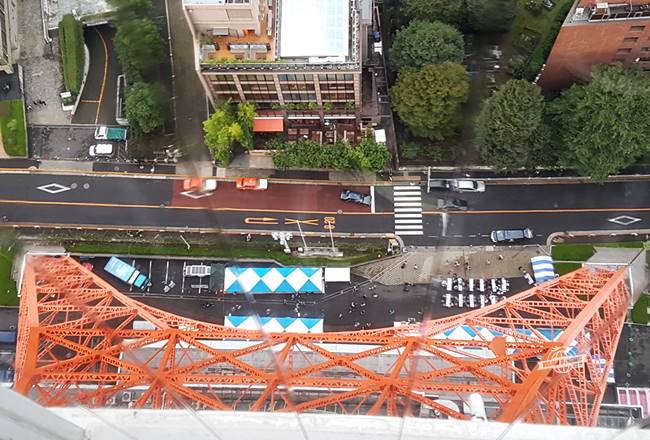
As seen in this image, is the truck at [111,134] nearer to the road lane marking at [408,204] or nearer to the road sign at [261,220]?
the road sign at [261,220]

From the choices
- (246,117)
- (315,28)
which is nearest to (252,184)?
(246,117)

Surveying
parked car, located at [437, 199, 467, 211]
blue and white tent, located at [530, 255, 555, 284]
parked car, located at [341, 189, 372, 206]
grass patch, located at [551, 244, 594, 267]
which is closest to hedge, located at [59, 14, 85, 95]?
parked car, located at [341, 189, 372, 206]

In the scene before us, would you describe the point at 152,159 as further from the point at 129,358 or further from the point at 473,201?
the point at 473,201

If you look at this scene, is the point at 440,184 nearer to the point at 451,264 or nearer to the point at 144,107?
the point at 451,264

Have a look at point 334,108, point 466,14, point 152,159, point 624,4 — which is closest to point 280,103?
point 334,108

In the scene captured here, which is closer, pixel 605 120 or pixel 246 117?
pixel 605 120
